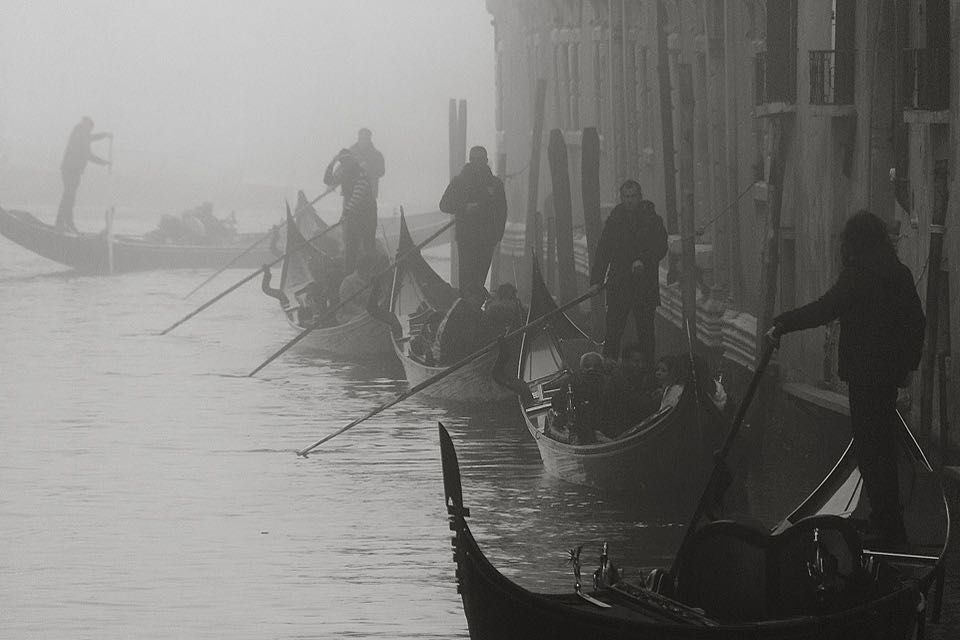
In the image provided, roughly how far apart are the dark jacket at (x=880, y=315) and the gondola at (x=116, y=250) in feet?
62.6

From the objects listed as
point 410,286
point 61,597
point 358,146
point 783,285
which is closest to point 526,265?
point 358,146

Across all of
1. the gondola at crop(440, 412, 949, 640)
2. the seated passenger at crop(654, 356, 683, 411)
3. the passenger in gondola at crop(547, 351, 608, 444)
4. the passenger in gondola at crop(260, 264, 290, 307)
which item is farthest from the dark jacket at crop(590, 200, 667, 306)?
the passenger in gondola at crop(260, 264, 290, 307)

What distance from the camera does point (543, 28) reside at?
66.2 feet

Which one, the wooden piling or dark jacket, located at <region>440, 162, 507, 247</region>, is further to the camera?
dark jacket, located at <region>440, 162, 507, 247</region>

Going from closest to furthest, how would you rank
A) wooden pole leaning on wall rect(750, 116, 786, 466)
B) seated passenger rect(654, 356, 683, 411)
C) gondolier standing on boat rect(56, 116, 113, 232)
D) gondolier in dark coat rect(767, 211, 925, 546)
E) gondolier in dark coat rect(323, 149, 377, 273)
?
1. gondolier in dark coat rect(767, 211, 925, 546)
2. seated passenger rect(654, 356, 683, 411)
3. wooden pole leaning on wall rect(750, 116, 786, 466)
4. gondolier in dark coat rect(323, 149, 377, 273)
5. gondolier standing on boat rect(56, 116, 113, 232)

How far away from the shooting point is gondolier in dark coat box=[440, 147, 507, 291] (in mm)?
14266

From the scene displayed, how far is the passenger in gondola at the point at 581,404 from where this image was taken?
8906 mm

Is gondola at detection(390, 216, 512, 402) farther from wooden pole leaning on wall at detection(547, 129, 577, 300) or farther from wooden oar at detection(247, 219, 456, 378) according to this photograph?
wooden pole leaning on wall at detection(547, 129, 577, 300)

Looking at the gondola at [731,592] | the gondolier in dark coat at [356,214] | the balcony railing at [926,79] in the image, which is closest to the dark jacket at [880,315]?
the gondola at [731,592]

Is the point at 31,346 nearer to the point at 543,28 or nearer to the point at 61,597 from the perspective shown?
the point at 543,28

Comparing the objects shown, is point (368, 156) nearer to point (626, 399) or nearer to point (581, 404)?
point (581, 404)

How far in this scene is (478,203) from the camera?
14320 mm

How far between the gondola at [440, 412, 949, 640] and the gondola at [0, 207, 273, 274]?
782 inches

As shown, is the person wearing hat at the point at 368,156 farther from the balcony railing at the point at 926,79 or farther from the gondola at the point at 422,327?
the balcony railing at the point at 926,79
